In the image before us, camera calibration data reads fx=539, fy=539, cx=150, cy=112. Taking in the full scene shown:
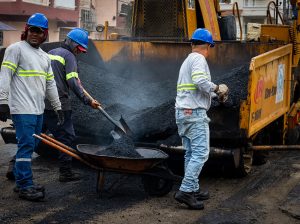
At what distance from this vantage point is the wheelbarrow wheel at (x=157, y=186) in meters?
5.54

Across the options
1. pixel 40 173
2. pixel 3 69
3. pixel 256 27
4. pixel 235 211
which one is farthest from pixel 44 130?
pixel 256 27

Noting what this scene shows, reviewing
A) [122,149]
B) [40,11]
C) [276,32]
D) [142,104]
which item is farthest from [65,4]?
[122,149]

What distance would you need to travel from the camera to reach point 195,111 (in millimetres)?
5191

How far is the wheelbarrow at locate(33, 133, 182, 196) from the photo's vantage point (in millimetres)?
5168

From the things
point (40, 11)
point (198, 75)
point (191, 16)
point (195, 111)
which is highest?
point (40, 11)

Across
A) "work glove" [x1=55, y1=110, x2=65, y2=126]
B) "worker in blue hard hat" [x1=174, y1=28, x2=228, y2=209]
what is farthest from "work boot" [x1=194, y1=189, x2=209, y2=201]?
"work glove" [x1=55, y1=110, x2=65, y2=126]

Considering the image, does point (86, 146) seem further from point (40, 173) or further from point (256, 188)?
point (256, 188)

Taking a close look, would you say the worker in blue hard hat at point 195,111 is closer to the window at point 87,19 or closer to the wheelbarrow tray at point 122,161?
the wheelbarrow tray at point 122,161

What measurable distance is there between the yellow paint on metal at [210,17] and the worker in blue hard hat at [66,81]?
326cm

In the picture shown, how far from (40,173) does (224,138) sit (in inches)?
90.0

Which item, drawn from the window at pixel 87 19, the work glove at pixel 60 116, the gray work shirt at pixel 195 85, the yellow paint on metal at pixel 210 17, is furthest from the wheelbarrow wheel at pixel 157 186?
the window at pixel 87 19

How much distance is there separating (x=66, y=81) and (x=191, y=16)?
3.30m

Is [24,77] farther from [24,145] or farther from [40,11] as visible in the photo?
[40,11]

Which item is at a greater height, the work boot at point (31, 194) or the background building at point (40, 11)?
the background building at point (40, 11)
